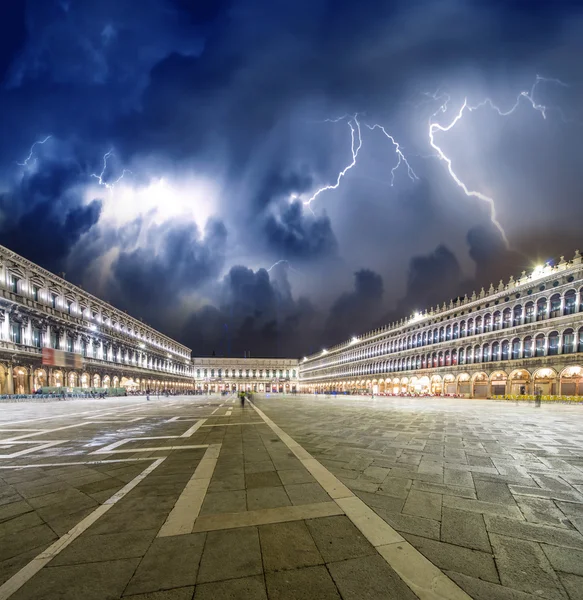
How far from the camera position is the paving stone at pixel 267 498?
13.4 ft

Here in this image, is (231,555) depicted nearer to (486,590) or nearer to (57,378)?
(486,590)

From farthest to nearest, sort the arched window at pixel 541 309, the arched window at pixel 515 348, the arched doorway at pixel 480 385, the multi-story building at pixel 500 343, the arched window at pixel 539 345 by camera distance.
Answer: the arched doorway at pixel 480 385 → the arched window at pixel 515 348 → the arched window at pixel 541 309 → the arched window at pixel 539 345 → the multi-story building at pixel 500 343

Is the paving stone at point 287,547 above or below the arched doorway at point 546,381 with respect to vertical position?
above

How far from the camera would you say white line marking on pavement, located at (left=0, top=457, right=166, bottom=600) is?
246 cm

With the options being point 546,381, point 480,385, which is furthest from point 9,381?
point 546,381

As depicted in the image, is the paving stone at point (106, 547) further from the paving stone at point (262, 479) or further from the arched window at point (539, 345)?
the arched window at point (539, 345)

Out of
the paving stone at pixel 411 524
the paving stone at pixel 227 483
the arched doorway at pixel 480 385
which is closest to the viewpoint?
the paving stone at pixel 411 524

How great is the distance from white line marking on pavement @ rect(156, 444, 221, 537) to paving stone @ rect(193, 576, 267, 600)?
1065 mm

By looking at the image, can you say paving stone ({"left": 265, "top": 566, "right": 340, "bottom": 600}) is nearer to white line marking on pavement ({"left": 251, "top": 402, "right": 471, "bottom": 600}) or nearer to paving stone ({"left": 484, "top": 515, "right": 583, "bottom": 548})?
white line marking on pavement ({"left": 251, "top": 402, "right": 471, "bottom": 600})

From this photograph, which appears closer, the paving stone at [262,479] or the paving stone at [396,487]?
the paving stone at [396,487]

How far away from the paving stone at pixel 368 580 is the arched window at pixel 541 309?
48794mm

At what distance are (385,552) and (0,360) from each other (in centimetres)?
4223

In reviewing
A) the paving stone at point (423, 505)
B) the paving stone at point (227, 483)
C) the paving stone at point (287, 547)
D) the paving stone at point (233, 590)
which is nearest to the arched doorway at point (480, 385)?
the paving stone at point (423, 505)

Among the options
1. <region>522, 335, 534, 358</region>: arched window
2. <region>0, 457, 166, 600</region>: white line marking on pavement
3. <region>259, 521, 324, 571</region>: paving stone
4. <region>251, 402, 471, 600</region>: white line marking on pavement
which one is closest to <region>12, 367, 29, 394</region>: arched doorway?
<region>0, 457, 166, 600</region>: white line marking on pavement
